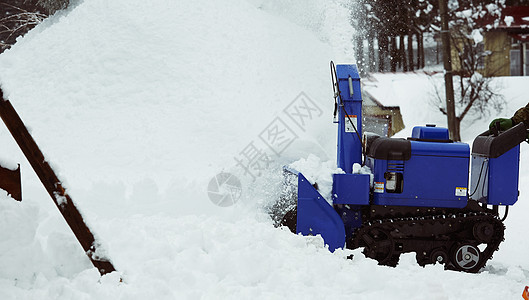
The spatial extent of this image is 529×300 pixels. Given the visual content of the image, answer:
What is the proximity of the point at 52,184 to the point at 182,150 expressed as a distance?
6.18 meters

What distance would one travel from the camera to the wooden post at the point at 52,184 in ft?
11.5

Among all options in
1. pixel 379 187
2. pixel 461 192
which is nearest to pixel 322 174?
pixel 379 187

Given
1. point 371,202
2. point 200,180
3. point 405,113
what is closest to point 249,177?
point 200,180

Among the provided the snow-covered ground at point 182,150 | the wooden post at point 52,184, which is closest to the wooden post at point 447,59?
the snow-covered ground at point 182,150

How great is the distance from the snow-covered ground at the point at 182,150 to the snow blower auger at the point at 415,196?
0.34 metres

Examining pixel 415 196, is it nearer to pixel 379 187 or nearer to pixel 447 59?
pixel 379 187

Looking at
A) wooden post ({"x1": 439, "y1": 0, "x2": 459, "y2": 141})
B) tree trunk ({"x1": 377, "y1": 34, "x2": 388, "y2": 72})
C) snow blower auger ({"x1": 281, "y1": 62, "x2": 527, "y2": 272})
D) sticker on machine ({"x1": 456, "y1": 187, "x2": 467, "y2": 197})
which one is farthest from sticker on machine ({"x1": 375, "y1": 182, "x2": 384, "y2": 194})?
tree trunk ({"x1": 377, "y1": 34, "x2": 388, "y2": 72})

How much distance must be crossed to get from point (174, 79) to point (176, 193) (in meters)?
4.41

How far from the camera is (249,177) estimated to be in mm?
9000

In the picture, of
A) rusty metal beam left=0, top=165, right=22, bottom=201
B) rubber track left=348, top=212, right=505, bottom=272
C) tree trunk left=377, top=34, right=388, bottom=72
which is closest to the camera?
rusty metal beam left=0, top=165, right=22, bottom=201

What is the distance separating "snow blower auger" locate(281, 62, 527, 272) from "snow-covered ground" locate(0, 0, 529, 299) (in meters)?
0.34

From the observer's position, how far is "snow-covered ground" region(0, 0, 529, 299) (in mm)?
3752

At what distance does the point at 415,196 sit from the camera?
564 cm

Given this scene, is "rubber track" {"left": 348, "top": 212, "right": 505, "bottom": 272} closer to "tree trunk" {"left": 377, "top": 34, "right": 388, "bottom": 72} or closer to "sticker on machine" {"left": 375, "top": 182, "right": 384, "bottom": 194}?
"sticker on machine" {"left": 375, "top": 182, "right": 384, "bottom": 194}
